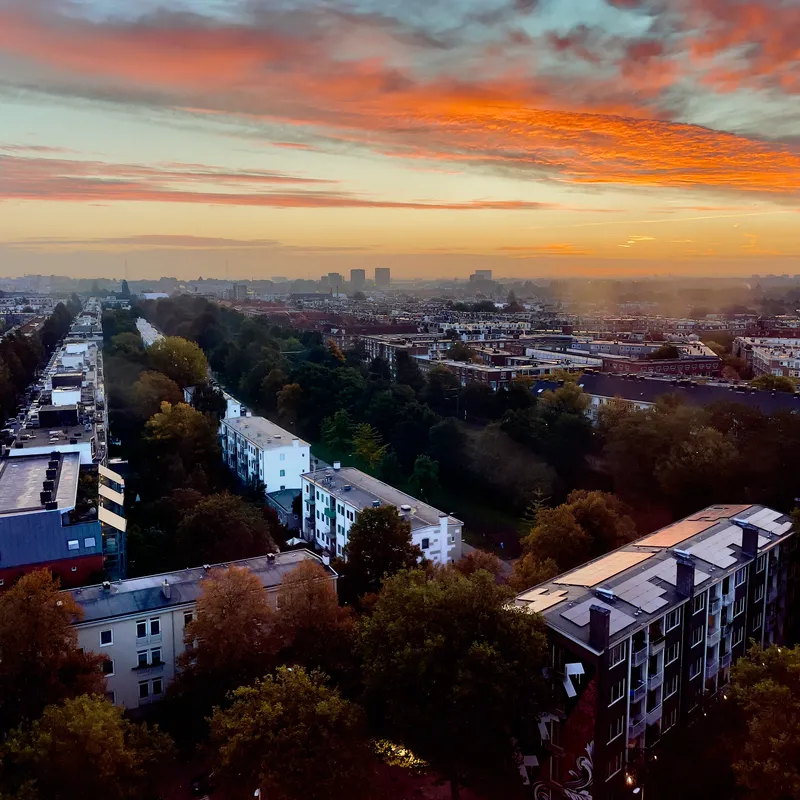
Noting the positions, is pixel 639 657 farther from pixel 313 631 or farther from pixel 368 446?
pixel 368 446

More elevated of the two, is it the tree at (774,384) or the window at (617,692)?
the tree at (774,384)

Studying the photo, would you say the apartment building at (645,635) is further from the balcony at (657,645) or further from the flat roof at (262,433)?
the flat roof at (262,433)

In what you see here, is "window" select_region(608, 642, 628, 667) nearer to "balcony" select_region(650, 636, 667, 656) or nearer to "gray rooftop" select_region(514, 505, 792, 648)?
"gray rooftop" select_region(514, 505, 792, 648)

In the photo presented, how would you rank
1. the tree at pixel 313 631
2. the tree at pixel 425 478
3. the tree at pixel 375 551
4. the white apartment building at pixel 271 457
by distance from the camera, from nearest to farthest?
1. the tree at pixel 313 631
2. the tree at pixel 375 551
3. the tree at pixel 425 478
4. the white apartment building at pixel 271 457

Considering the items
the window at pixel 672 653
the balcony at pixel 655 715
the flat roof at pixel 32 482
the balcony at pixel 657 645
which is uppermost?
the flat roof at pixel 32 482

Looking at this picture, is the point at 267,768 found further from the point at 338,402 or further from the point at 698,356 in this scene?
the point at 698,356

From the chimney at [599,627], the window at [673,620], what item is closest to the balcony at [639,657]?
the window at [673,620]

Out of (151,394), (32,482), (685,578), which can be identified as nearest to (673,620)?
(685,578)
